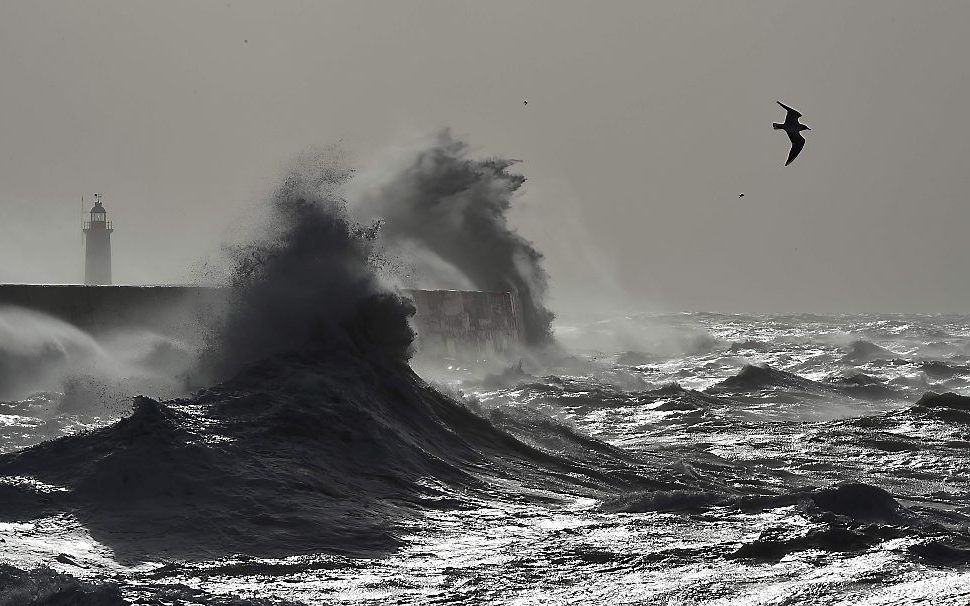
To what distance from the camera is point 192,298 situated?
43.1 ft

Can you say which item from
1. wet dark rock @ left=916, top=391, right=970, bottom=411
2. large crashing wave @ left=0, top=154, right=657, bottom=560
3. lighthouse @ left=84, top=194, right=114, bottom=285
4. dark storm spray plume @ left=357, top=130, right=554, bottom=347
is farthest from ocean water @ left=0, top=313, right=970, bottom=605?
lighthouse @ left=84, top=194, right=114, bottom=285

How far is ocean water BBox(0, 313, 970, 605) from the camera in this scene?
14.9 ft

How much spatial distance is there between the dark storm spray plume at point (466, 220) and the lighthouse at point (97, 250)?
16.8m

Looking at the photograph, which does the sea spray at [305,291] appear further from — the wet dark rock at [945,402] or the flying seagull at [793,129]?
the wet dark rock at [945,402]

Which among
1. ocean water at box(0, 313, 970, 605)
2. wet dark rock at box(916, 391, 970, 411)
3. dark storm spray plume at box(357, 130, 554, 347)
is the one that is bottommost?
ocean water at box(0, 313, 970, 605)

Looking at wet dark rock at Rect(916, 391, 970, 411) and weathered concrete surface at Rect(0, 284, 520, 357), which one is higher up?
weathered concrete surface at Rect(0, 284, 520, 357)

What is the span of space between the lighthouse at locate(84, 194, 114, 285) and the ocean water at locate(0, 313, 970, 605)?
28.6 m

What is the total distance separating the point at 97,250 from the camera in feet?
124

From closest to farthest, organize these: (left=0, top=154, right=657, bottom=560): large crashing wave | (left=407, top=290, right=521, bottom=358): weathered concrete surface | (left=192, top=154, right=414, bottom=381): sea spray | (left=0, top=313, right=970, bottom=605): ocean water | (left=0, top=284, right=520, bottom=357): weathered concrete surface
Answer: (left=0, top=313, right=970, bottom=605): ocean water < (left=0, top=154, right=657, bottom=560): large crashing wave < (left=192, top=154, right=414, bottom=381): sea spray < (left=0, top=284, right=520, bottom=357): weathered concrete surface < (left=407, top=290, right=521, bottom=358): weathered concrete surface

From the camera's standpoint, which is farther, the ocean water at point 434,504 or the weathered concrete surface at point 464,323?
the weathered concrete surface at point 464,323

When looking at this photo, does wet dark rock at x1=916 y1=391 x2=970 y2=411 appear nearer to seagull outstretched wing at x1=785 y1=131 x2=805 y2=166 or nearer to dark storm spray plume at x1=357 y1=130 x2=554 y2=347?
seagull outstretched wing at x1=785 y1=131 x2=805 y2=166

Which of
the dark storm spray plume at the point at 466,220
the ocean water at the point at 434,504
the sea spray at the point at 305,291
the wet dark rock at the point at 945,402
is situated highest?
the dark storm spray plume at the point at 466,220

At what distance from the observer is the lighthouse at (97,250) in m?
37.6

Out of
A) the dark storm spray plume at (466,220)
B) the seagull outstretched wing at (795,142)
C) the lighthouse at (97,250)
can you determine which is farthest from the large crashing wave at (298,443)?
the lighthouse at (97,250)
